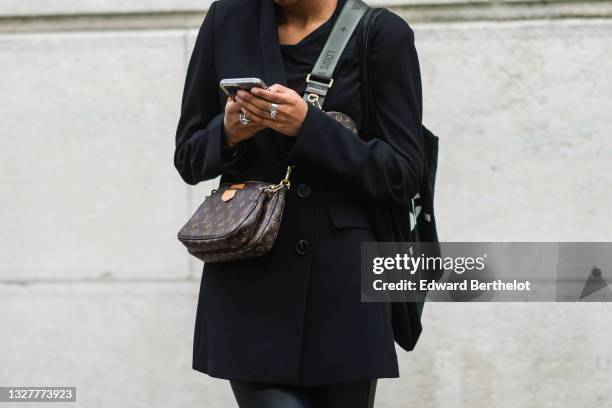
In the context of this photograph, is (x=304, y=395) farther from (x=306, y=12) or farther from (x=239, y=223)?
(x=306, y=12)

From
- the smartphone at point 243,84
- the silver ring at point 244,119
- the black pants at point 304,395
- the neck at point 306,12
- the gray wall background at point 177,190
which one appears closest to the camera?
the smartphone at point 243,84

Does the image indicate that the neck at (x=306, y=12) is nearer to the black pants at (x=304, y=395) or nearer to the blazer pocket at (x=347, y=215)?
the blazer pocket at (x=347, y=215)

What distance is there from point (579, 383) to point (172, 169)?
213 centimetres

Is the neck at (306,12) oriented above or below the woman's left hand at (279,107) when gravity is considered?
above

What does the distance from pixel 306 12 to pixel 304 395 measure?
1.04 metres

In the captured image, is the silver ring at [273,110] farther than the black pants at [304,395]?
No

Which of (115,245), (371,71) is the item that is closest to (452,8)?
(115,245)

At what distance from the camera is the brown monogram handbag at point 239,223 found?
2867 mm

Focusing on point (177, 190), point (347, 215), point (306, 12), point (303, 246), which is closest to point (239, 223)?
point (303, 246)

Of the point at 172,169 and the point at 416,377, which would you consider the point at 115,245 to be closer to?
the point at 172,169

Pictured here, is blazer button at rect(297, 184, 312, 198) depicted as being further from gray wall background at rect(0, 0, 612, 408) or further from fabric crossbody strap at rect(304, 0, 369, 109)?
gray wall background at rect(0, 0, 612, 408)

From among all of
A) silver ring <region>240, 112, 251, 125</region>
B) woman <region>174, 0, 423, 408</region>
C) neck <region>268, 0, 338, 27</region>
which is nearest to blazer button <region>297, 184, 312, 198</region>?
woman <region>174, 0, 423, 408</region>

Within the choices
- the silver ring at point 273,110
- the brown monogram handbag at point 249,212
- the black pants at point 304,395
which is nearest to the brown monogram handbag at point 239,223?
the brown monogram handbag at point 249,212

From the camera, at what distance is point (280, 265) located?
2990 millimetres
